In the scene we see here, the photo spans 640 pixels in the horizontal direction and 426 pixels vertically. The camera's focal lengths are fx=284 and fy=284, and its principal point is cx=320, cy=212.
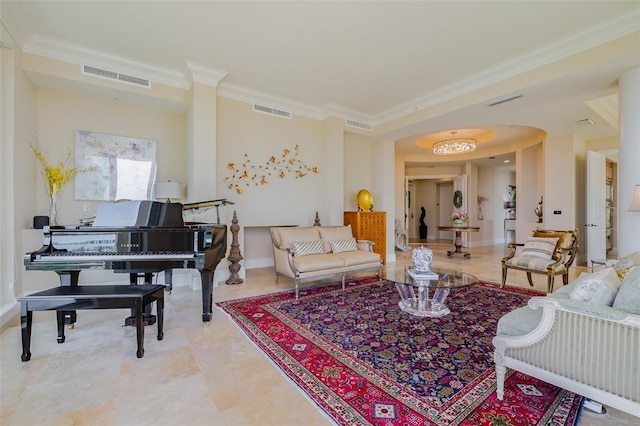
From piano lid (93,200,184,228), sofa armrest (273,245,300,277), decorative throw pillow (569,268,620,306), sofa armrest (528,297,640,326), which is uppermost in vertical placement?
piano lid (93,200,184,228)

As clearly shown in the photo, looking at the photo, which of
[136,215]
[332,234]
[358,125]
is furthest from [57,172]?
[358,125]

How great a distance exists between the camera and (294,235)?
14.1ft

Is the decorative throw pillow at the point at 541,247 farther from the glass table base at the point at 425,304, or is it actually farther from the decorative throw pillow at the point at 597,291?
the decorative throw pillow at the point at 597,291

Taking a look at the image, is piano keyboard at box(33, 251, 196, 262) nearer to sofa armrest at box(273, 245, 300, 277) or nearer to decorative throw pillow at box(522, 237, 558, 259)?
sofa armrest at box(273, 245, 300, 277)

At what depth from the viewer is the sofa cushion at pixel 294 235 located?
13.8ft

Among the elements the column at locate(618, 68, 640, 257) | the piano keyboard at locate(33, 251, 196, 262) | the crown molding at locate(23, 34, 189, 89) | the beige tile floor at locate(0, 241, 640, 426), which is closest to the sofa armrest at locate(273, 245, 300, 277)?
the beige tile floor at locate(0, 241, 640, 426)

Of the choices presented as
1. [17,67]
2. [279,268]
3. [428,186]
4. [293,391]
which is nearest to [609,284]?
[293,391]

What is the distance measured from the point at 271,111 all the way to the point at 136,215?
331 cm

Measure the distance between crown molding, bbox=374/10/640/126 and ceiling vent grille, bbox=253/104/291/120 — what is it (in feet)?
7.31

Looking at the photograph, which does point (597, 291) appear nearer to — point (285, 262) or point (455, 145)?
point (285, 262)

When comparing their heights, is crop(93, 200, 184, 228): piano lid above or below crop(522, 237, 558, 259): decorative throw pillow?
above

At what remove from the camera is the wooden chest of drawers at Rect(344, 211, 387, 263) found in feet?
18.4

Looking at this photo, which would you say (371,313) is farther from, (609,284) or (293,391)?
(609,284)

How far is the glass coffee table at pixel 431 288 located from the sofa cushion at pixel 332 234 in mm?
1516
